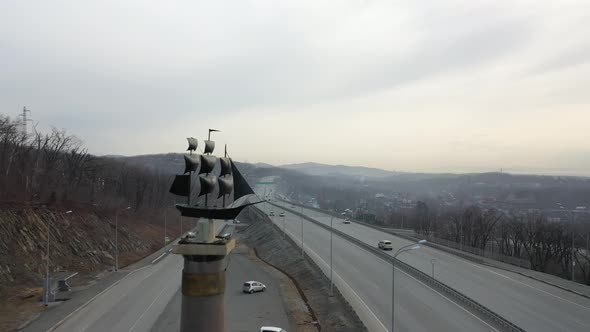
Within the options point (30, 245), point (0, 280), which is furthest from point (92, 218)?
point (0, 280)

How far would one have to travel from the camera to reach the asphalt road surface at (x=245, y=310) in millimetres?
34781

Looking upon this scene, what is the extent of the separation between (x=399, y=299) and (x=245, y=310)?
1376 cm

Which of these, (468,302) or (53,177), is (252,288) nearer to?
(468,302)

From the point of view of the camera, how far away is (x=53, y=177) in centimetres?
8988

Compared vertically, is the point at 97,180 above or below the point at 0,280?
above

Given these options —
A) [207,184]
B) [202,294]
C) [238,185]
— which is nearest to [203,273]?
[202,294]

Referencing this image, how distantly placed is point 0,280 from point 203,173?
1463 inches

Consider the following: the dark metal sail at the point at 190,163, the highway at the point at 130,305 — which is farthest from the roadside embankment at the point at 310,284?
the dark metal sail at the point at 190,163

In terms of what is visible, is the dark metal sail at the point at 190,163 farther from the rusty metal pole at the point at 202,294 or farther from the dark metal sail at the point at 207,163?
the rusty metal pole at the point at 202,294

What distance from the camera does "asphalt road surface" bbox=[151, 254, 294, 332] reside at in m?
34.8

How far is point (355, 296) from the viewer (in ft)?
130

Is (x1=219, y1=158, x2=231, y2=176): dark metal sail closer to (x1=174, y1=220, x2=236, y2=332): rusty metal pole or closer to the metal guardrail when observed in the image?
(x1=174, y1=220, x2=236, y2=332): rusty metal pole

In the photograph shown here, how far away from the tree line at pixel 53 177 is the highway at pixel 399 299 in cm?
4485

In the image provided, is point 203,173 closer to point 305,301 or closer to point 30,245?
point 305,301
